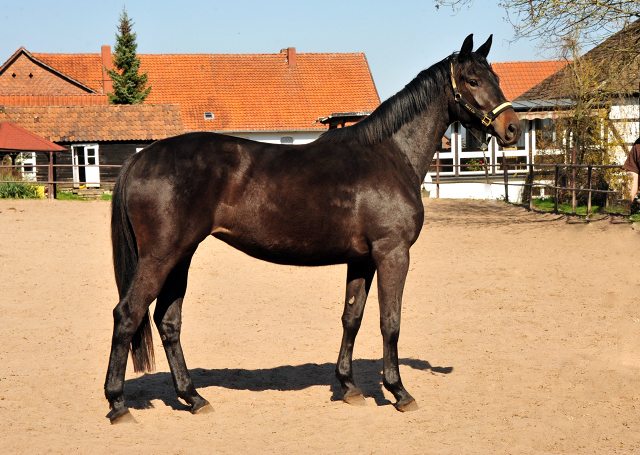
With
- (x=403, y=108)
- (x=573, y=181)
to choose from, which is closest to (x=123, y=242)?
(x=403, y=108)

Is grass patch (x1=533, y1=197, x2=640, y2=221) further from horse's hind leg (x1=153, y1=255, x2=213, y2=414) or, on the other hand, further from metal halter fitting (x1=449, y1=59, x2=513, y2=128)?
horse's hind leg (x1=153, y1=255, x2=213, y2=414)

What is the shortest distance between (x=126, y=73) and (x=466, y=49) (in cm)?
2944

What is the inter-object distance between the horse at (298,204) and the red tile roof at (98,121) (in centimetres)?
2213

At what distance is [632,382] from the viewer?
4.72 meters

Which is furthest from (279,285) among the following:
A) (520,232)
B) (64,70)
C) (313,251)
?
(64,70)

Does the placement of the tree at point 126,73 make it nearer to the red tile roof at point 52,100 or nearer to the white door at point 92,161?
the red tile roof at point 52,100

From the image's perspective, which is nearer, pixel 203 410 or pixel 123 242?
pixel 123 242

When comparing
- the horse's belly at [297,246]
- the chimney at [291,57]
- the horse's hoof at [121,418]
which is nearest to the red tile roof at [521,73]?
the chimney at [291,57]

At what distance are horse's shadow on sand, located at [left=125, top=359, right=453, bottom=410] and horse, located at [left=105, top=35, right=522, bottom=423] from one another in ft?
1.17

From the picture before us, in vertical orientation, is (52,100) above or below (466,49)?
above

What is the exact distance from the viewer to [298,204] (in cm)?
402

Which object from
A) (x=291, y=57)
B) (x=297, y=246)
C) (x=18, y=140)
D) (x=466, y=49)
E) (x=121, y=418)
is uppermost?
(x=291, y=57)

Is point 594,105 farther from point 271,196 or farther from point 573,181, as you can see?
point 271,196

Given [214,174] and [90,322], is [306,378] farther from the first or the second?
[90,322]
